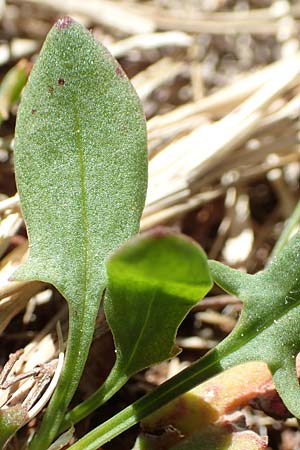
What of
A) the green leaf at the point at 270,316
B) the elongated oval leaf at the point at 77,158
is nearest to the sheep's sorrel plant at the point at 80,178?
the elongated oval leaf at the point at 77,158

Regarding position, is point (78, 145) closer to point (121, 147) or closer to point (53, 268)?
point (121, 147)

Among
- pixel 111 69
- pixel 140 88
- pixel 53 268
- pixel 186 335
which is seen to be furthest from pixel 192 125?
pixel 53 268

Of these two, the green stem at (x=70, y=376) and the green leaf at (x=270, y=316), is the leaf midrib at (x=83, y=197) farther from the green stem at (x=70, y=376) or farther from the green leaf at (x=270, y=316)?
the green leaf at (x=270, y=316)

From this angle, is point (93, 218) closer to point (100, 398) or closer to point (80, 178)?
point (80, 178)

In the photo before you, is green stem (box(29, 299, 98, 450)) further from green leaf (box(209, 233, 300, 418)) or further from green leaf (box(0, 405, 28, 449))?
green leaf (box(209, 233, 300, 418))

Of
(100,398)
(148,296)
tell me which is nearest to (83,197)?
(148,296)
